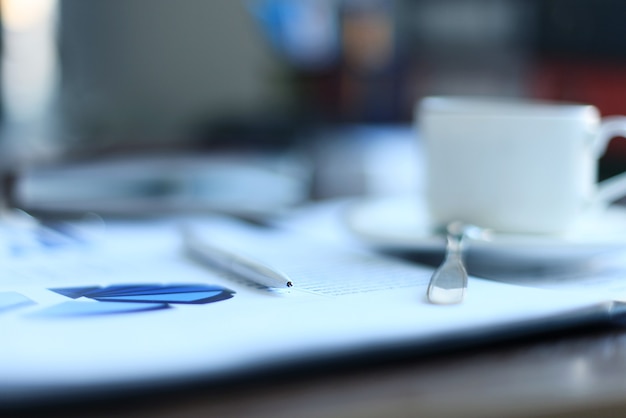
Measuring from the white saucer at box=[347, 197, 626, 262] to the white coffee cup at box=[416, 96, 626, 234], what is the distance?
0.02 meters

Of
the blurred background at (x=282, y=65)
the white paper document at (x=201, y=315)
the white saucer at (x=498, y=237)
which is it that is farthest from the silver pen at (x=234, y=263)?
the blurred background at (x=282, y=65)

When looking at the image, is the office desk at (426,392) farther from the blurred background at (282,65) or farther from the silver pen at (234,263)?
the blurred background at (282,65)

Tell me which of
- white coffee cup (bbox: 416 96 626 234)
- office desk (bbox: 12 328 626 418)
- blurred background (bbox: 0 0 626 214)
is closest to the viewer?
office desk (bbox: 12 328 626 418)

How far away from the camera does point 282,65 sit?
214 cm

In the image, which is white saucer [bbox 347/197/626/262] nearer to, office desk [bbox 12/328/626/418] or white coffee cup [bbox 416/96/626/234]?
white coffee cup [bbox 416/96/626/234]

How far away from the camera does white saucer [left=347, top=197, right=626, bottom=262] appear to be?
42cm

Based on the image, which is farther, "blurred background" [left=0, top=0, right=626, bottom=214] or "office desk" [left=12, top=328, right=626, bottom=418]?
"blurred background" [left=0, top=0, right=626, bottom=214]

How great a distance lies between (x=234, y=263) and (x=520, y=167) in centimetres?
21

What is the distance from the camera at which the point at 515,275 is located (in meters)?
0.41

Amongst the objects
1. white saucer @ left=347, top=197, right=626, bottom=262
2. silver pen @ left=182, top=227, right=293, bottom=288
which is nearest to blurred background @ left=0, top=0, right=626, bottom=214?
white saucer @ left=347, top=197, right=626, bottom=262

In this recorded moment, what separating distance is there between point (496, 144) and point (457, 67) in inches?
60.2

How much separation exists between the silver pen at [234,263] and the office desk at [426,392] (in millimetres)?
93

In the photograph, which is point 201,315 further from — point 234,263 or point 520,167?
point 520,167

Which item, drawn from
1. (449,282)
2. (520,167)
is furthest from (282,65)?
(449,282)
